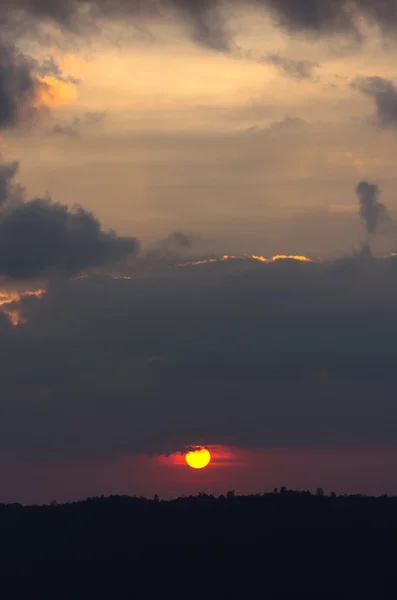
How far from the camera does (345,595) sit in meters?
198

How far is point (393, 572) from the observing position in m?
200

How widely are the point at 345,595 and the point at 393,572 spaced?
9.26 metres
